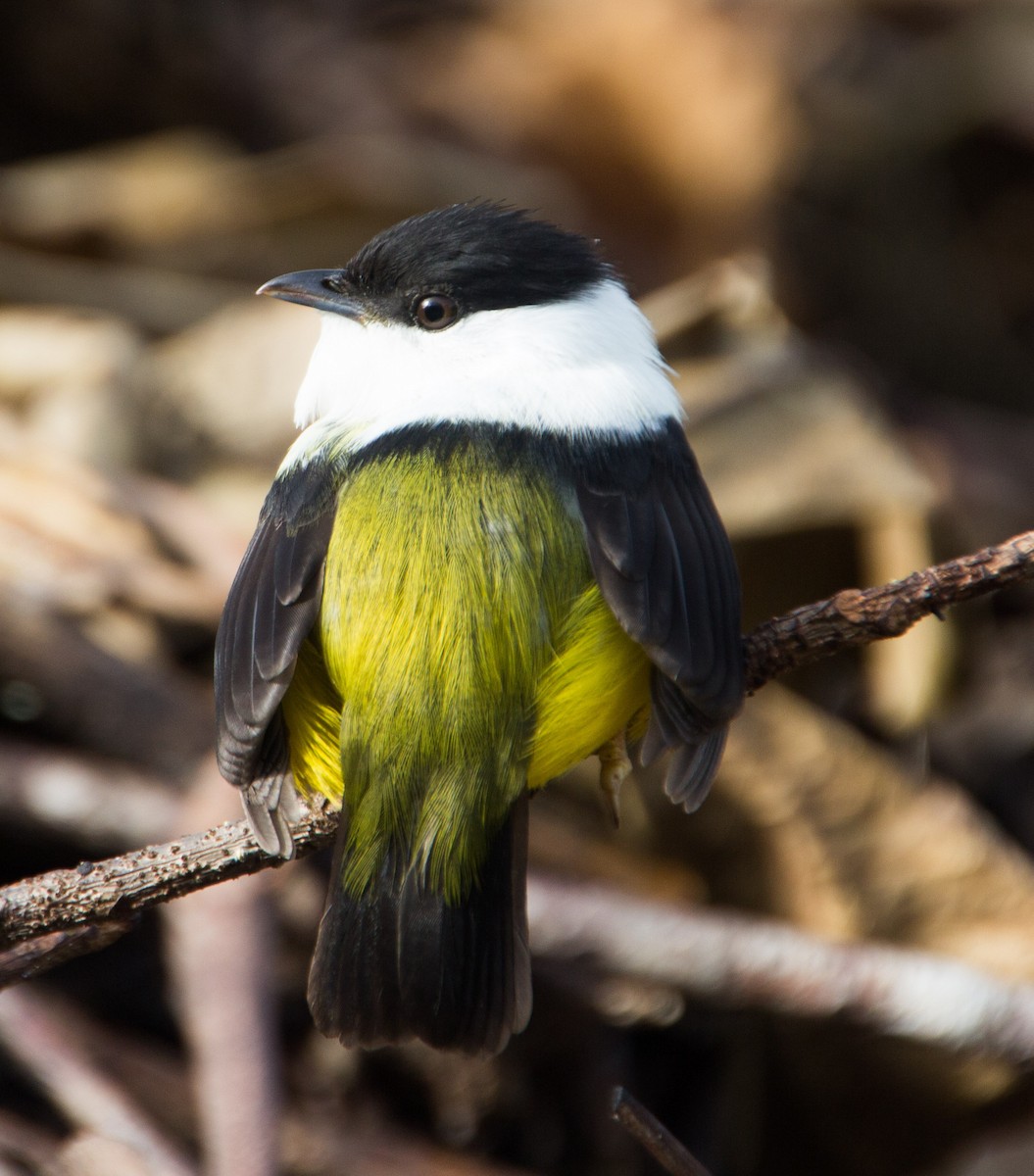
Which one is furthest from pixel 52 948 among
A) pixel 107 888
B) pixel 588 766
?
pixel 588 766

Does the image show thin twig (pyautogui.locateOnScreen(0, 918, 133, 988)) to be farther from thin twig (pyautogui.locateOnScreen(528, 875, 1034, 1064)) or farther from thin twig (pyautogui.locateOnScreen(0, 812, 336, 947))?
thin twig (pyautogui.locateOnScreen(528, 875, 1034, 1064))

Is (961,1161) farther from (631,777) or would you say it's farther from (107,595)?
→ (107,595)

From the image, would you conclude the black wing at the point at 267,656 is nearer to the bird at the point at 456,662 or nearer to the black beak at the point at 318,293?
the bird at the point at 456,662

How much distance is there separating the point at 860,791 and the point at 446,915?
1.51 metres

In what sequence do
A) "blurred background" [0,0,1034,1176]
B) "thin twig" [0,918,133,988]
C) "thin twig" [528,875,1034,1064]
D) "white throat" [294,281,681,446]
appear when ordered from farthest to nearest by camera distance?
"blurred background" [0,0,1034,1176]
"thin twig" [528,875,1034,1064]
"white throat" [294,281,681,446]
"thin twig" [0,918,133,988]

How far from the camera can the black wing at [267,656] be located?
2.29m

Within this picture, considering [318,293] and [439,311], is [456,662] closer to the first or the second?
[439,311]

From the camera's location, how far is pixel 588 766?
11.9ft

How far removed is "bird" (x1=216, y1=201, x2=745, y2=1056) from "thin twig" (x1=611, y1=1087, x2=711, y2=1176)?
13.2 inches

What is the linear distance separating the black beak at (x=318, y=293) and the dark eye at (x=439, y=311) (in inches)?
5.2

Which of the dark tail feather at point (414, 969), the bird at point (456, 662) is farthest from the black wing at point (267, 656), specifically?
the dark tail feather at point (414, 969)

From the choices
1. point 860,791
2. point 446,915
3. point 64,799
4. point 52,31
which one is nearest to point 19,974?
point 446,915

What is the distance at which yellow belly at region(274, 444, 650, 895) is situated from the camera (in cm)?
227

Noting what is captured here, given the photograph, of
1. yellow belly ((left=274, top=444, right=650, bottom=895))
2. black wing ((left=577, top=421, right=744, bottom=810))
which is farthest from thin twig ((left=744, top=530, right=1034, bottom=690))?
yellow belly ((left=274, top=444, right=650, bottom=895))
